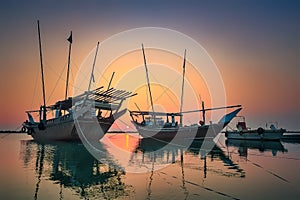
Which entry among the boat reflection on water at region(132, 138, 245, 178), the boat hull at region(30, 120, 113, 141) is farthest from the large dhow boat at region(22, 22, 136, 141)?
the boat reflection on water at region(132, 138, 245, 178)

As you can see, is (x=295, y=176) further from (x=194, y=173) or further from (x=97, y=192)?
(x=97, y=192)

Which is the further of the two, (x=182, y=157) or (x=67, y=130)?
(x=67, y=130)

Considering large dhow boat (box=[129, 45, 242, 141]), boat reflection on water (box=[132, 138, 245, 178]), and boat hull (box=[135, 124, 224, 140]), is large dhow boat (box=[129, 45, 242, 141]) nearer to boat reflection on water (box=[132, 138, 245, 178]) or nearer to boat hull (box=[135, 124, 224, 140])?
boat hull (box=[135, 124, 224, 140])

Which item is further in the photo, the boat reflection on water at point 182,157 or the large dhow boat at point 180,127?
the large dhow boat at point 180,127

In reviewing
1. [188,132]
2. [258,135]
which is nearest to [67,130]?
[188,132]

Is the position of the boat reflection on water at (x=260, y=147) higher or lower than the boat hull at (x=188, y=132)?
lower

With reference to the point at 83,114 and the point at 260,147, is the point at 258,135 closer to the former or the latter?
the point at 260,147

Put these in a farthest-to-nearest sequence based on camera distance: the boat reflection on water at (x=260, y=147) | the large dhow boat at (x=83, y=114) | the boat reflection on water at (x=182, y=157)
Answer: the large dhow boat at (x=83, y=114)
the boat reflection on water at (x=260, y=147)
the boat reflection on water at (x=182, y=157)

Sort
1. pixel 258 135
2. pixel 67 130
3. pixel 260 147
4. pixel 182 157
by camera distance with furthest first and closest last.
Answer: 1. pixel 258 135
2. pixel 67 130
3. pixel 260 147
4. pixel 182 157

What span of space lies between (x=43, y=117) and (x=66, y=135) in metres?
8.24

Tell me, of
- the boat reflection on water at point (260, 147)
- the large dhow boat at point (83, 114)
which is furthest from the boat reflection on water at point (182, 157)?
the large dhow boat at point (83, 114)

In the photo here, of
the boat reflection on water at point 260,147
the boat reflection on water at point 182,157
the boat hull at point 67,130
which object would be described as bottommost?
the boat reflection on water at point 260,147

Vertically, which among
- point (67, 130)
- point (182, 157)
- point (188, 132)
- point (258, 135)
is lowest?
point (182, 157)

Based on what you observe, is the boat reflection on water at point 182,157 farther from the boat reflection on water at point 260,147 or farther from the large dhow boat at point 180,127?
the large dhow boat at point 180,127
